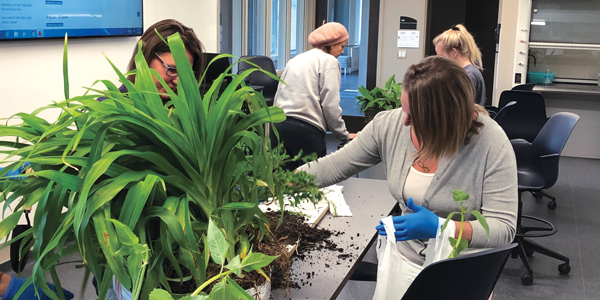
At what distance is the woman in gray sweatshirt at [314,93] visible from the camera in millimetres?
3506

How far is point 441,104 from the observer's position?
Answer: 1761 millimetres

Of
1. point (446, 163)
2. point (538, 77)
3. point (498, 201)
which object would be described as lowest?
point (498, 201)

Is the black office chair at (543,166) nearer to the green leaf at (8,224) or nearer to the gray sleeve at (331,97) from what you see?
the gray sleeve at (331,97)

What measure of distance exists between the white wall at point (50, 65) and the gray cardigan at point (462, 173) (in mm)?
1729

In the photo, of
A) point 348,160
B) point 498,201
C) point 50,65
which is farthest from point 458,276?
point 50,65

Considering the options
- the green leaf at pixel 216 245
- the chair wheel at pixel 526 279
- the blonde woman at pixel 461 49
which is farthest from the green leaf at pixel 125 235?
the blonde woman at pixel 461 49

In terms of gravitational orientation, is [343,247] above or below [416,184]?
below

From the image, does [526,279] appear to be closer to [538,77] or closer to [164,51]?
[164,51]

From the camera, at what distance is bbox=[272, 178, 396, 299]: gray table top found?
1346 millimetres

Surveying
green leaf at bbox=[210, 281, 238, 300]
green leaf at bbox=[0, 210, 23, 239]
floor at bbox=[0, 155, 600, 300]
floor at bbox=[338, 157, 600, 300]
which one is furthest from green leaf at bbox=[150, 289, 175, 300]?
floor at bbox=[338, 157, 600, 300]

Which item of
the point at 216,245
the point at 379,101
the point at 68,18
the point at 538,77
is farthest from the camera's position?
the point at 538,77

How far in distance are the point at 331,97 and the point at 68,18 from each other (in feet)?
5.78

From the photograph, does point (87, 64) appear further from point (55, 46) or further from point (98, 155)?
point (98, 155)

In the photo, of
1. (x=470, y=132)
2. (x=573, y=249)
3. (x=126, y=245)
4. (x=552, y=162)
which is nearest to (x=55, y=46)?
(x=470, y=132)
